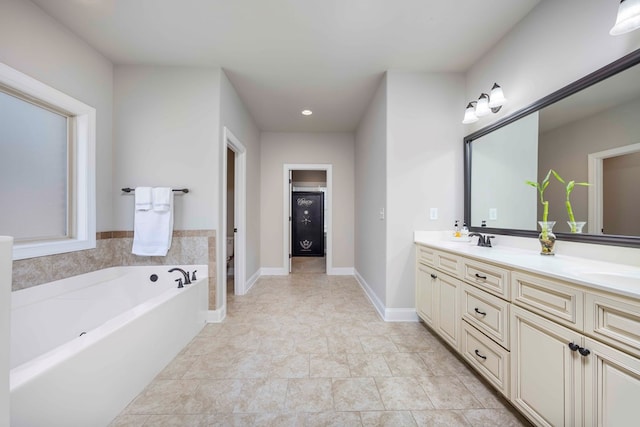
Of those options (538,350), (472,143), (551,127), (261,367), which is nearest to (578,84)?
(551,127)

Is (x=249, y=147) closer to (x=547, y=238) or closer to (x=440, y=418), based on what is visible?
(x=547, y=238)

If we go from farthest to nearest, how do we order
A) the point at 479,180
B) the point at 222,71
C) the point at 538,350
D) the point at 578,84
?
the point at 222,71 → the point at 479,180 → the point at 578,84 → the point at 538,350

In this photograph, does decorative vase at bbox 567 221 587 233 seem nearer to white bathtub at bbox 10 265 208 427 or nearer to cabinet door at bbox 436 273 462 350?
cabinet door at bbox 436 273 462 350

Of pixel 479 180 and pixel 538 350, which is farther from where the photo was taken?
pixel 479 180

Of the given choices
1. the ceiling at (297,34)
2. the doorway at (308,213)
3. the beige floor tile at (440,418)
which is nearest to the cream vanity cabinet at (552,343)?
the beige floor tile at (440,418)

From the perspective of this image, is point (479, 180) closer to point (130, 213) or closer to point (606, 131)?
point (606, 131)

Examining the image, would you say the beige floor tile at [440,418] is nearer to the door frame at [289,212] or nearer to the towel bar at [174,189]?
the towel bar at [174,189]

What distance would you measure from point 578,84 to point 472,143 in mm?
1017

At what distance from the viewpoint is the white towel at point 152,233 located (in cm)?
249

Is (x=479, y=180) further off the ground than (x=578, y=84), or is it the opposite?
(x=578, y=84)

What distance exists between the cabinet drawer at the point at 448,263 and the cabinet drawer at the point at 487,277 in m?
0.08

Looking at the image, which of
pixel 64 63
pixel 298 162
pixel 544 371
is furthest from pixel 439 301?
pixel 64 63

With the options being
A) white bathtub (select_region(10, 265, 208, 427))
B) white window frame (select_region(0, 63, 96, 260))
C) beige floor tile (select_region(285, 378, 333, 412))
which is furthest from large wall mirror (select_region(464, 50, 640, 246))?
white window frame (select_region(0, 63, 96, 260))

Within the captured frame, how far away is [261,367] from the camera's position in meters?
1.85
